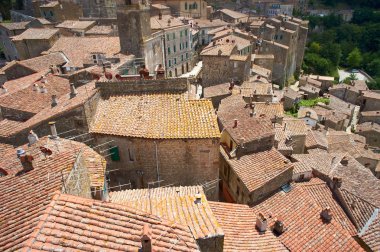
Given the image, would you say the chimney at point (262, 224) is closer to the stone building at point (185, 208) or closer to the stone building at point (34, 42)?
the stone building at point (185, 208)

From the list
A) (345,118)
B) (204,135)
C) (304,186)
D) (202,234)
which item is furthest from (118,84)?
(345,118)

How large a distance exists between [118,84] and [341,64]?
8454cm

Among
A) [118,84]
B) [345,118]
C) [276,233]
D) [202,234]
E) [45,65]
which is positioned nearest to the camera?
[202,234]

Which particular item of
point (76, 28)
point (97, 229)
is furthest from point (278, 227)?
point (76, 28)

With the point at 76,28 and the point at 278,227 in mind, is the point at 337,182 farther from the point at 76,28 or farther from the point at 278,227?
the point at 76,28

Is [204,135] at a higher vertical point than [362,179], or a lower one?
higher

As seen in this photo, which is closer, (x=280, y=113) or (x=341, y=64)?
(x=280, y=113)

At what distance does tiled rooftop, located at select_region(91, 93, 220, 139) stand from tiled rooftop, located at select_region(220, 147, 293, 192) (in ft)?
14.0

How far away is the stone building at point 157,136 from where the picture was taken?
14.5m

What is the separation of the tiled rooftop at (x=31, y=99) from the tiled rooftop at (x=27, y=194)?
8.76 m

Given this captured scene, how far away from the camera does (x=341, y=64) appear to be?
278ft

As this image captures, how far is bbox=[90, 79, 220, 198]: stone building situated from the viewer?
14547 mm

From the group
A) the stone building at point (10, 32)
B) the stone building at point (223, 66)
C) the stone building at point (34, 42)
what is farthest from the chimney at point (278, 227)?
the stone building at point (10, 32)

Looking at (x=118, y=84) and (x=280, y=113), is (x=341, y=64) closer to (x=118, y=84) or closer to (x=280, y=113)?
(x=280, y=113)
